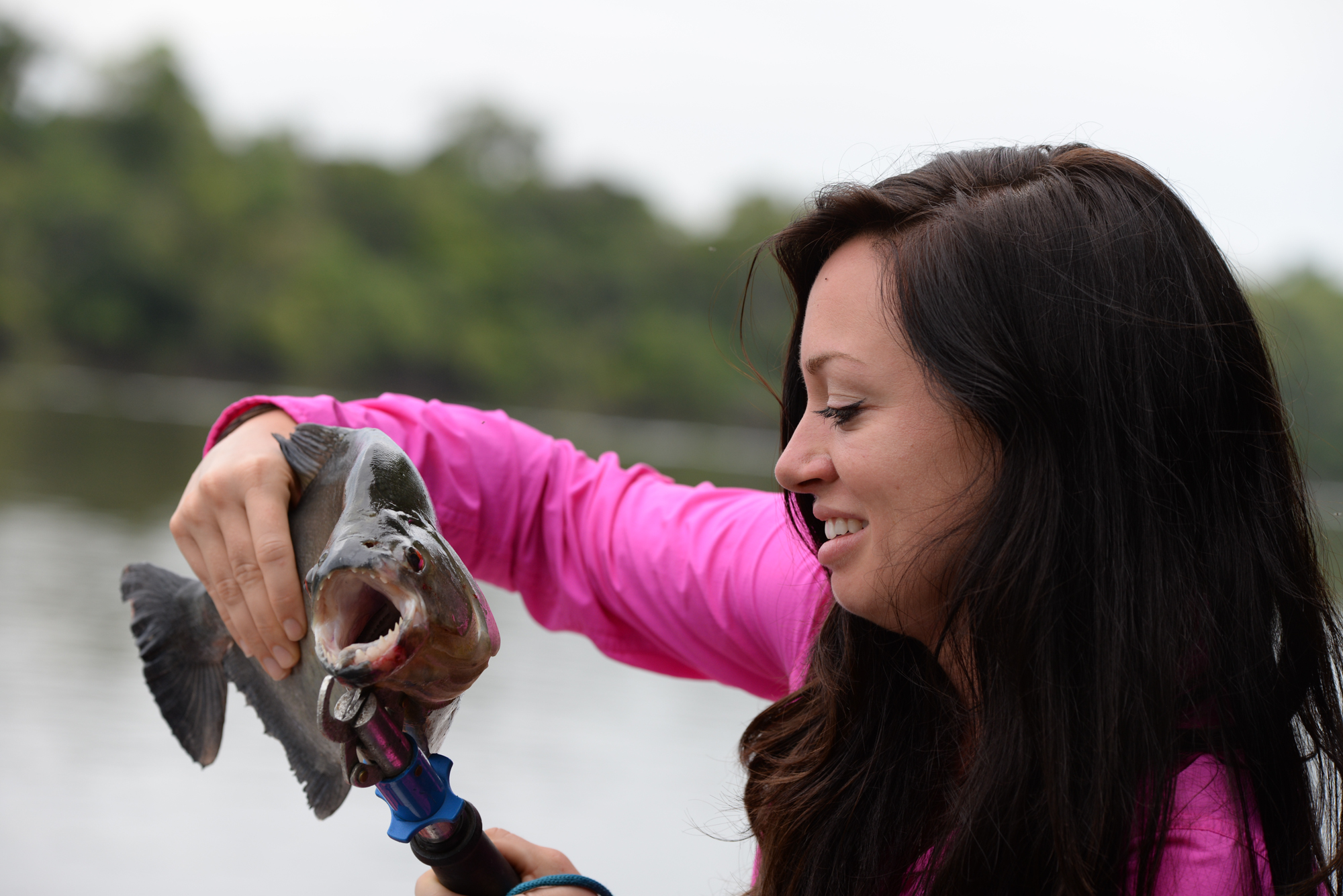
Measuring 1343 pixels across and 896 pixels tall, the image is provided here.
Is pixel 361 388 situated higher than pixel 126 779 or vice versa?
pixel 361 388

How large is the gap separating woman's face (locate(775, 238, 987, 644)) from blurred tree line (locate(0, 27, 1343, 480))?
97.8 ft

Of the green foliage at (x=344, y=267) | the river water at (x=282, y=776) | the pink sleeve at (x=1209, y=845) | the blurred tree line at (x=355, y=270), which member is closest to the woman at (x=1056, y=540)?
the pink sleeve at (x=1209, y=845)

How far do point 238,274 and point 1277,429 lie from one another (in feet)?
186

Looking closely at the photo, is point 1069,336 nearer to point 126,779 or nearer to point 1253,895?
point 1253,895

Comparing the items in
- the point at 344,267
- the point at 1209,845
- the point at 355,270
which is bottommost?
the point at 1209,845

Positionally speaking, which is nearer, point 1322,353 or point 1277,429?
point 1277,429

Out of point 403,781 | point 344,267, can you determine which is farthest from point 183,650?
point 344,267

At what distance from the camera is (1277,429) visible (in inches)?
70.6

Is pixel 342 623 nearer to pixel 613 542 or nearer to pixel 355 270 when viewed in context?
pixel 613 542

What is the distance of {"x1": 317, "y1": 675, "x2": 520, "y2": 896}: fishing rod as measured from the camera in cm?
164

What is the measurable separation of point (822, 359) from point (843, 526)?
27 cm

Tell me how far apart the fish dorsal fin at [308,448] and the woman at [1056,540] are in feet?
0.16

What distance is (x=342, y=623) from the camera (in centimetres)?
169

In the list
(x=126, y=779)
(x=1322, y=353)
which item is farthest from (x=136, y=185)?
(x=1322, y=353)
